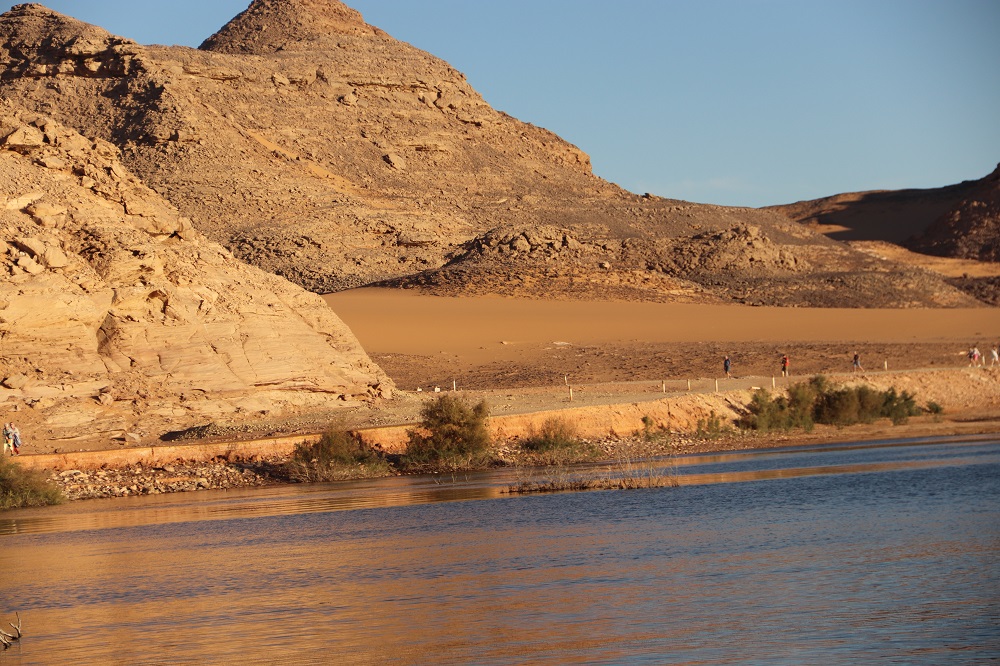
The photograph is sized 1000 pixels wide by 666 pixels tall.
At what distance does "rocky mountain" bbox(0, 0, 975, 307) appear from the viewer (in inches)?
3214

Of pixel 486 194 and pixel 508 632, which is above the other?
pixel 486 194

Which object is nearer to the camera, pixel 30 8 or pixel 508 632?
pixel 508 632

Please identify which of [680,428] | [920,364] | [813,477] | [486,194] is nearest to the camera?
[813,477]

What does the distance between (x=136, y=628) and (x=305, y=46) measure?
112 m

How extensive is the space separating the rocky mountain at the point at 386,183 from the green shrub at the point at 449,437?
42.7 metres

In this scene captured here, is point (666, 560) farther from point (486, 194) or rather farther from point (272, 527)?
point (486, 194)

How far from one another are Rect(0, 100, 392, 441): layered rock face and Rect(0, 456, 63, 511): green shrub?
2.22 m

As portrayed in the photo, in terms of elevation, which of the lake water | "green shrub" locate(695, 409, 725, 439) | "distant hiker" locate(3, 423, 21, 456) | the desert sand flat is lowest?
the lake water

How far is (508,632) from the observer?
1273 cm

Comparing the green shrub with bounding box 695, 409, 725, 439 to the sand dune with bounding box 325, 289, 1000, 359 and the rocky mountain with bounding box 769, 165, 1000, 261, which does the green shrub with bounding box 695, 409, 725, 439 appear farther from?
the rocky mountain with bounding box 769, 165, 1000, 261

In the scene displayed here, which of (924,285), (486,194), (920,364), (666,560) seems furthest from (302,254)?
(666,560)

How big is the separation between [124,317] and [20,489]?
5244mm

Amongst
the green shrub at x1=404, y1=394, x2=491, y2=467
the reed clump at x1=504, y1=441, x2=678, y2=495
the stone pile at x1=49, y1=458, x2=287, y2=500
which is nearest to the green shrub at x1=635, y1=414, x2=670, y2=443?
the green shrub at x1=404, y1=394, x2=491, y2=467

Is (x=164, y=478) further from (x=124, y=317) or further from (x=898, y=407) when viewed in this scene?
(x=898, y=407)
